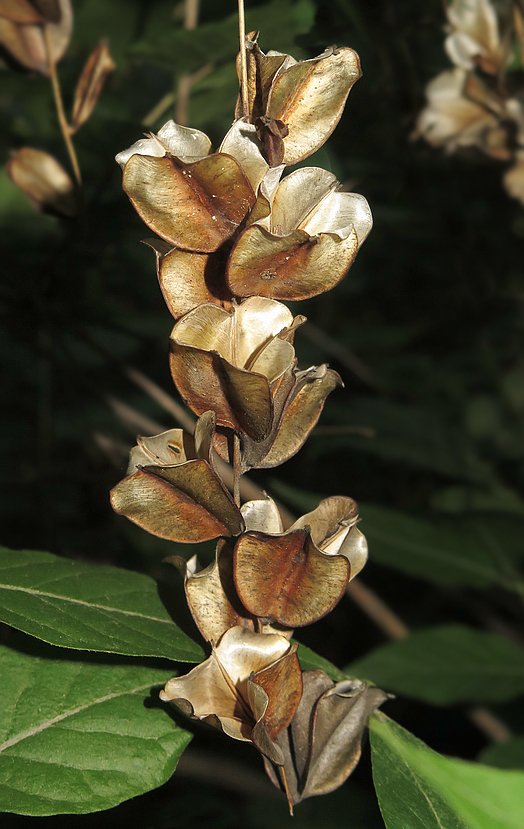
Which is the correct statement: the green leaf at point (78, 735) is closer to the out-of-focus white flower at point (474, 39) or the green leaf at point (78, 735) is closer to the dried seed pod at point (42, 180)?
the dried seed pod at point (42, 180)

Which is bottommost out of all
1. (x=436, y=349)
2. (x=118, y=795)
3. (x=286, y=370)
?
(x=436, y=349)

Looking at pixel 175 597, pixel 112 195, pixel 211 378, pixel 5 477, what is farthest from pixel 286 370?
pixel 5 477

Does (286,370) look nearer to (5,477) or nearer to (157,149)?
(157,149)

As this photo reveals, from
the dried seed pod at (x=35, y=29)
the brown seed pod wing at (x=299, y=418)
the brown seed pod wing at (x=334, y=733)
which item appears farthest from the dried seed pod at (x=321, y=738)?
the dried seed pod at (x=35, y=29)

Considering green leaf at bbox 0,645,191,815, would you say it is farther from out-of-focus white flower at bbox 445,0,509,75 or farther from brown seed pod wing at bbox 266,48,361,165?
out-of-focus white flower at bbox 445,0,509,75

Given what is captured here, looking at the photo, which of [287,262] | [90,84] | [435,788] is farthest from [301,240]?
[90,84]

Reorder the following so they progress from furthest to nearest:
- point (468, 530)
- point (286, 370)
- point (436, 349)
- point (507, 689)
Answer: point (436, 349), point (468, 530), point (507, 689), point (286, 370)
